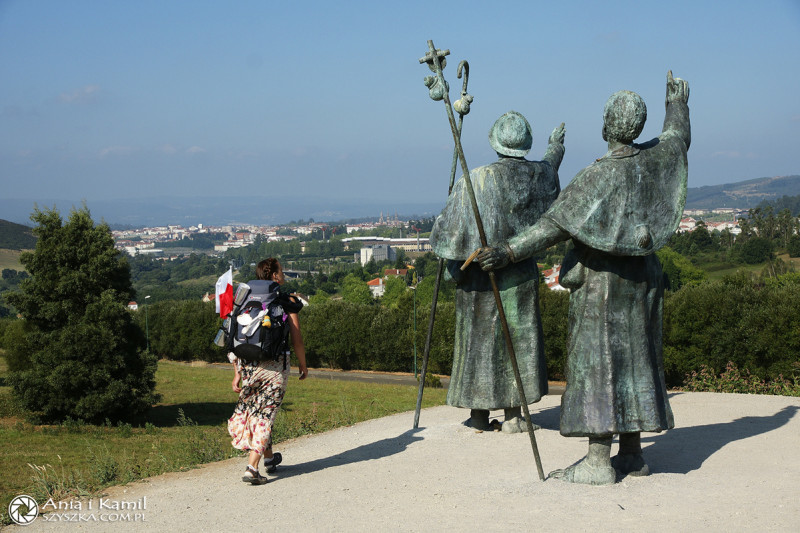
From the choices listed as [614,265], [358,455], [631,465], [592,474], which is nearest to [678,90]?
[614,265]

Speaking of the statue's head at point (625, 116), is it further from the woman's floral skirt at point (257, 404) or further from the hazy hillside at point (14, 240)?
the hazy hillside at point (14, 240)

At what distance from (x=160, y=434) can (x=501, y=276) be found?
44.5 feet

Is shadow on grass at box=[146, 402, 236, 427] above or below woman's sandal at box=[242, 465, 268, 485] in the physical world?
below

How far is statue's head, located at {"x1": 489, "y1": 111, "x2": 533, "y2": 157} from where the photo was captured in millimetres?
9594

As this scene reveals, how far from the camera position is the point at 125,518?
6.86m

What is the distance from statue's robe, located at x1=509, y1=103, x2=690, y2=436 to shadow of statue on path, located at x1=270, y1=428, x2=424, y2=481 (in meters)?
2.71

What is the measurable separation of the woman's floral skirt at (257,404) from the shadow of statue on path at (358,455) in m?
0.67

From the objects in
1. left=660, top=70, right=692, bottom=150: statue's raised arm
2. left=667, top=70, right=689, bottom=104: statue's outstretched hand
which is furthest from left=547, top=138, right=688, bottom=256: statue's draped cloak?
left=667, top=70, right=689, bottom=104: statue's outstretched hand

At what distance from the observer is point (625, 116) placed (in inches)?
272

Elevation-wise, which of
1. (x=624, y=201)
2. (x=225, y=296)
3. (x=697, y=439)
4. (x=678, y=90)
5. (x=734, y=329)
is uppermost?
(x=678, y=90)

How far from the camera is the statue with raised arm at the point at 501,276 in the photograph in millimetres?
9430

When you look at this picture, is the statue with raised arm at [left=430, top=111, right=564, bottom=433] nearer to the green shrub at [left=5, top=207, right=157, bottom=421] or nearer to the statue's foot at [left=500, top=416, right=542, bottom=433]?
the statue's foot at [left=500, top=416, right=542, bottom=433]

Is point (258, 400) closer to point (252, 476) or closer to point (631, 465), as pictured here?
point (252, 476)

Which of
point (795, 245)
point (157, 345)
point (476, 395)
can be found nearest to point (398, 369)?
point (157, 345)
